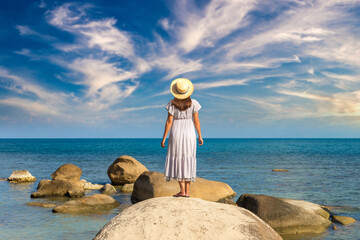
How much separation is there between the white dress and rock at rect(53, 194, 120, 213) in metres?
8.13

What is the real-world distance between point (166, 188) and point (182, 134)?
769cm

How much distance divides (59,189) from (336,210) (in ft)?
45.1

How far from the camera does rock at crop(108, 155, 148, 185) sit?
22953mm

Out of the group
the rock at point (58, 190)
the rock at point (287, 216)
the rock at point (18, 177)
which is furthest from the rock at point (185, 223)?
the rock at point (18, 177)

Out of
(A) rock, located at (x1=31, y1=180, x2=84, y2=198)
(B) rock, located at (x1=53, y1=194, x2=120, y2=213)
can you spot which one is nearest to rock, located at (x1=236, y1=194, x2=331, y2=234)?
(B) rock, located at (x1=53, y1=194, x2=120, y2=213)

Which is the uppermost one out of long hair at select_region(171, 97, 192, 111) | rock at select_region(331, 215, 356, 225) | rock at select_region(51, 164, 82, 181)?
long hair at select_region(171, 97, 192, 111)

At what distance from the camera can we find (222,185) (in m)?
16.9

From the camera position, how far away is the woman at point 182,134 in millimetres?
7574

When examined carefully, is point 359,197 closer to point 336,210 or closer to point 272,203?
point 336,210

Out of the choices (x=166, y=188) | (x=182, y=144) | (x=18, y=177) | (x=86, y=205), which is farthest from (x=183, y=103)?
(x=18, y=177)

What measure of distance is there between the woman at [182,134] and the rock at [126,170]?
15.6 meters

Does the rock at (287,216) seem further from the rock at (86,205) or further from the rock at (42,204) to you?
the rock at (42,204)

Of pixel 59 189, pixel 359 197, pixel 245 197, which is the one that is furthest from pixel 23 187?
pixel 359 197

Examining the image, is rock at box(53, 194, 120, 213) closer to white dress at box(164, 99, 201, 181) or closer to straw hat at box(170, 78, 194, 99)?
white dress at box(164, 99, 201, 181)
